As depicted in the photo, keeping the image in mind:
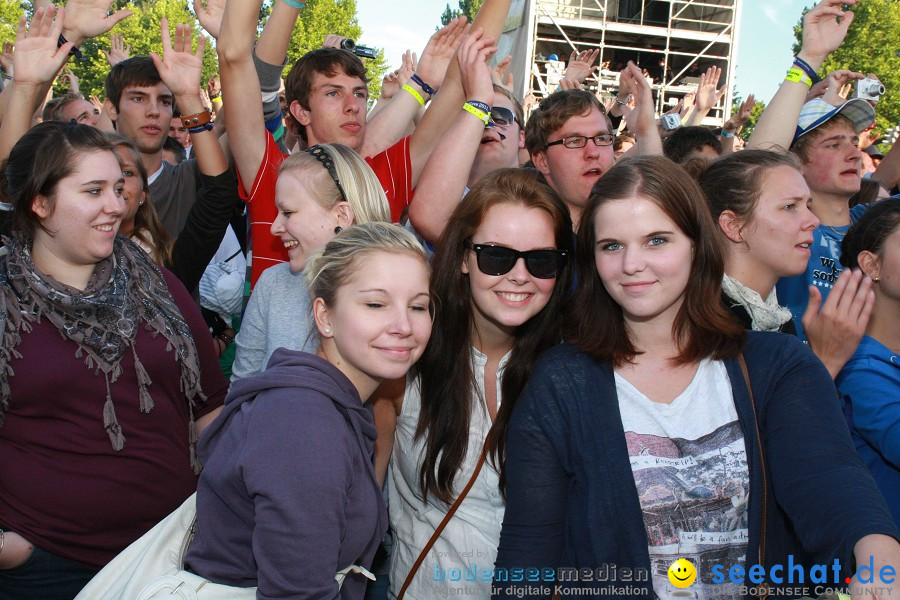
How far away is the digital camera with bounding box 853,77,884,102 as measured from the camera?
4398mm

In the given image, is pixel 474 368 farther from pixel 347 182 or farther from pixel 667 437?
pixel 347 182

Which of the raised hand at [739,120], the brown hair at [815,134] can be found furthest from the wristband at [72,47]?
the raised hand at [739,120]

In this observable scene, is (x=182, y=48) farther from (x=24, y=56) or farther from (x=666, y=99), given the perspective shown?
(x=666, y=99)

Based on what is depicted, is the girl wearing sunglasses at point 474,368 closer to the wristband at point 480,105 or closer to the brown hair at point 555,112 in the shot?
the wristband at point 480,105

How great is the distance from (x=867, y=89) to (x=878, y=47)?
76.9 feet

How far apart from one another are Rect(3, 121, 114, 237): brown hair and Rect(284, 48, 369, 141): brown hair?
1365mm

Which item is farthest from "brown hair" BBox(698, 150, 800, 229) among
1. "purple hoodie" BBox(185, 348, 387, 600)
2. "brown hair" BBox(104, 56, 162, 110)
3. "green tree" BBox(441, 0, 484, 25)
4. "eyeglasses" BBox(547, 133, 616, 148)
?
"green tree" BBox(441, 0, 484, 25)

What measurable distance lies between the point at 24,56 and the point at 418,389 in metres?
2.27

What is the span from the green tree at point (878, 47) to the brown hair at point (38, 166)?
25.2 metres

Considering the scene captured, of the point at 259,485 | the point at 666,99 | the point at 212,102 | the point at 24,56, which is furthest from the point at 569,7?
the point at 259,485

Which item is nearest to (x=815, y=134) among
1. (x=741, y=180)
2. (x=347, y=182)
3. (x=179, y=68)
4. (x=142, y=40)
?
(x=741, y=180)

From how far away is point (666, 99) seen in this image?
23438mm

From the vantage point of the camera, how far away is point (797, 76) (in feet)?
12.1

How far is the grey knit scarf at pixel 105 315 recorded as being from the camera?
92.3 inches
